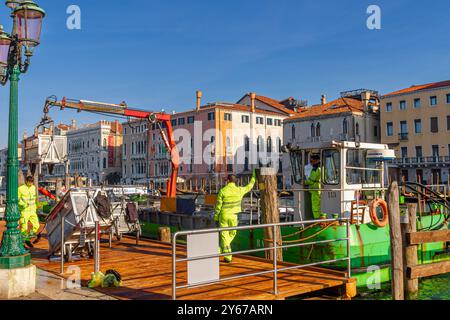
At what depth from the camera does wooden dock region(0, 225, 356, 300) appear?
7434 millimetres

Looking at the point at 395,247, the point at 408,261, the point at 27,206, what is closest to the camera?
the point at 395,247

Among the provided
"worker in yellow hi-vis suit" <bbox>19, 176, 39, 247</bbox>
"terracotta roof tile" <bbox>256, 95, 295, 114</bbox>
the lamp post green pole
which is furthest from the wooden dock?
"terracotta roof tile" <bbox>256, 95, 295, 114</bbox>

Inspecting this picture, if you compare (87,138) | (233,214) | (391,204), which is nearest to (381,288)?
(391,204)

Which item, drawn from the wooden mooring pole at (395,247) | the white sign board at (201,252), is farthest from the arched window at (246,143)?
the white sign board at (201,252)

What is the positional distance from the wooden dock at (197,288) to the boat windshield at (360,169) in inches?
154

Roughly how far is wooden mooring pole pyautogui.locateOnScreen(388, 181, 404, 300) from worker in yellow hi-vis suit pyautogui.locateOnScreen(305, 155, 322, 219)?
3666 millimetres

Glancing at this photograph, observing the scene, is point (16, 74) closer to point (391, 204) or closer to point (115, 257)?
point (115, 257)

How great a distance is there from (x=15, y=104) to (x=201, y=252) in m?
3.99

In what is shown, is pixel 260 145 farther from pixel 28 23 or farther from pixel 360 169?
pixel 28 23

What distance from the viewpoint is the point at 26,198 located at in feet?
39.5

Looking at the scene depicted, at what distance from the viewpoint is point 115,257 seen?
1120cm

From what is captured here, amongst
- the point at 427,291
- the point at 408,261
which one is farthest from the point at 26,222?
the point at 427,291

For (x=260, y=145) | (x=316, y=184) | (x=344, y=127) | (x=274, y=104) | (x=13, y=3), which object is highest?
(x=274, y=104)
